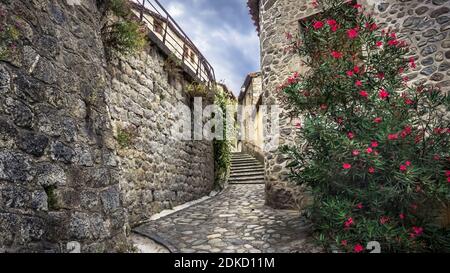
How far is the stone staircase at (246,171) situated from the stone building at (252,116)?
23.3 inches

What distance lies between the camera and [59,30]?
2.95 metres

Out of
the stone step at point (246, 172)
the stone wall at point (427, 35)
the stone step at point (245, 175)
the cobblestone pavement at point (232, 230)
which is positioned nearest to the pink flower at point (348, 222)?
the cobblestone pavement at point (232, 230)

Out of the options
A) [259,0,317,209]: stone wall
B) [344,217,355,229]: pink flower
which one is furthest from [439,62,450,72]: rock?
[344,217,355,229]: pink flower

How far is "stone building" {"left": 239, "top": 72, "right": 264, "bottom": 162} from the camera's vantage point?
13.5m

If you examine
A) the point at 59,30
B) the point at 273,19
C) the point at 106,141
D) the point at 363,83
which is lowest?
the point at 106,141

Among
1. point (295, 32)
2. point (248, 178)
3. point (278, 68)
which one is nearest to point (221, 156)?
point (248, 178)

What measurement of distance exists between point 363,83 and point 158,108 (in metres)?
4.08

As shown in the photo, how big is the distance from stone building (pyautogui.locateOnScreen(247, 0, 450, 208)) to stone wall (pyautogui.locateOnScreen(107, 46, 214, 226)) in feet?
7.19

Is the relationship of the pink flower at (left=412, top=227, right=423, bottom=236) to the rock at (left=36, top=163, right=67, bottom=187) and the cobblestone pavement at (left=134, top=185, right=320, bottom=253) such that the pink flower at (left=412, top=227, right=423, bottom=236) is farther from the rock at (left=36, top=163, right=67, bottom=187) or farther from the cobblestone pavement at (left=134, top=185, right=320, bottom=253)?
the rock at (left=36, top=163, right=67, bottom=187)

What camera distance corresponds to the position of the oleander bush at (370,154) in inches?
123
